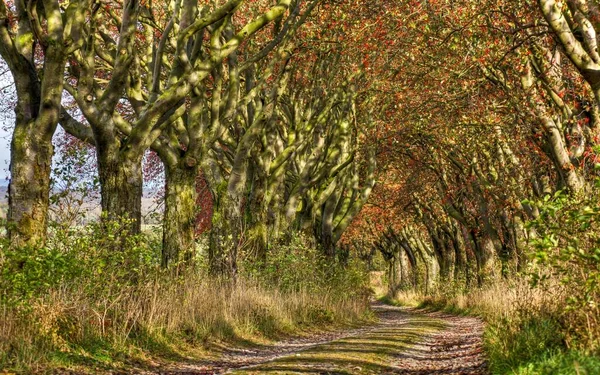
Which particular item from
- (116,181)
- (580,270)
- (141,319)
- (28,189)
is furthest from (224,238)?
(580,270)

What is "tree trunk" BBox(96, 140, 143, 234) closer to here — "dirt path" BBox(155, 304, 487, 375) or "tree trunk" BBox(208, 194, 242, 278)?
"dirt path" BBox(155, 304, 487, 375)

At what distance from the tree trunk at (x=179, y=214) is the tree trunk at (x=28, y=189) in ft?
12.3

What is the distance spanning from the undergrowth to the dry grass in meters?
0.01

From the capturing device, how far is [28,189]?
9.46 m

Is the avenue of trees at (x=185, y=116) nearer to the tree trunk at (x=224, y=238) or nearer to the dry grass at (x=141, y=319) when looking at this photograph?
the tree trunk at (x=224, y=238)

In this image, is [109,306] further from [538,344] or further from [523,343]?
[538,344]

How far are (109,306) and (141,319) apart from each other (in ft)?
3.42

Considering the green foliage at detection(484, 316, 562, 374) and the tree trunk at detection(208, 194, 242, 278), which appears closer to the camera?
the green foliage at detection(484, 316, 562, 374)

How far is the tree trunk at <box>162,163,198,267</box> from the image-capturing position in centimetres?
1315

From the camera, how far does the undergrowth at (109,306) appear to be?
26.6 feet

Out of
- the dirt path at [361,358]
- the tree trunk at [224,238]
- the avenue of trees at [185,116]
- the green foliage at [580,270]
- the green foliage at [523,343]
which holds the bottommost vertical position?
the dirt path at [361,358]

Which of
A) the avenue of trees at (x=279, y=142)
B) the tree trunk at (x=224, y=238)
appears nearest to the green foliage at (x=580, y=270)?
the avenue of trees at (x=279, y=142)

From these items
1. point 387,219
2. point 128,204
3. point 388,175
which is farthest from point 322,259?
point 387,219

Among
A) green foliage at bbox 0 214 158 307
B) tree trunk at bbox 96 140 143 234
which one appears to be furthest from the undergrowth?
tree trunk at bbox 96 140 143 234
